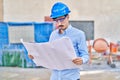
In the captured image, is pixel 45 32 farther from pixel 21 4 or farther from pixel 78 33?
pixel 78 33

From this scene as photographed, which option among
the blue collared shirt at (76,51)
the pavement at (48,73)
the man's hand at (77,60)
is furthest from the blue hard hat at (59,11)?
the pavement at (48,73)

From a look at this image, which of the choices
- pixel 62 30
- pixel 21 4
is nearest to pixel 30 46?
pixel 62 30

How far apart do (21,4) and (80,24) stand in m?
2.99

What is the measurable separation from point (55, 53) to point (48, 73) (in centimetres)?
722

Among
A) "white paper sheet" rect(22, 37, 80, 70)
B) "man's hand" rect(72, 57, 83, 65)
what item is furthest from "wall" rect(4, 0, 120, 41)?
"man's hand" rect(72, 57, 83, 65)

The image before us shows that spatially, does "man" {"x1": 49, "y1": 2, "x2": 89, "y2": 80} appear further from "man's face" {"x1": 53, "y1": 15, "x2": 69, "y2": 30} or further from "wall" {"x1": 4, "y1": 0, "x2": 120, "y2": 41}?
"wall" {"x1": 4, "y1": 0, "x2": 120, "y2": 41}

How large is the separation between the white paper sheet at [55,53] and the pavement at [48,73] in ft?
18.3

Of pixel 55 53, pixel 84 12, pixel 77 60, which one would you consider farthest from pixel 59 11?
pixel 84 12

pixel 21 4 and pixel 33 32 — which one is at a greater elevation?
pixel 21 4

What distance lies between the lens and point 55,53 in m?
3.20

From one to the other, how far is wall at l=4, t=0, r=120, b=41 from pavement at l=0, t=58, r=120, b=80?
419 centimetres

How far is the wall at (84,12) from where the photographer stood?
51.7ft

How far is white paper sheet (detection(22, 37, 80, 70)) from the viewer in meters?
3.09

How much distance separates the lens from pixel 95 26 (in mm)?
16000
